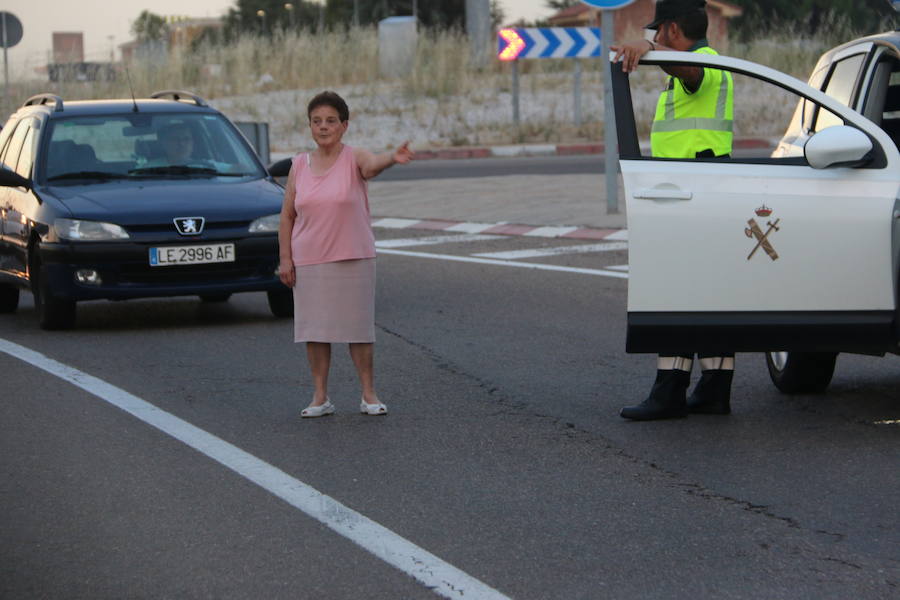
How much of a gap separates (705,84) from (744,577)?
298cm

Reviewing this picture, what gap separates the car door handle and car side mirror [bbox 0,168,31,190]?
5822 millimetres

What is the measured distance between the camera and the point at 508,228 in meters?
18.2

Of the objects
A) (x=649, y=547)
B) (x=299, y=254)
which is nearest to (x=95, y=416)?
(x=299, y=254)

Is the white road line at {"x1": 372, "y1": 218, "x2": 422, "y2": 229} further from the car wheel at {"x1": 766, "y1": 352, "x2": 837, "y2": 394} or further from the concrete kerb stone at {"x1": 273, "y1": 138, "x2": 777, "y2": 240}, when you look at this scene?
the car wheel at {"x1": 766, "y1": 352, "x2": 837, "y2": 394}

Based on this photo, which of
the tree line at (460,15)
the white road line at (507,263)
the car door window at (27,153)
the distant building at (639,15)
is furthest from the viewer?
the distant building at (639,15)

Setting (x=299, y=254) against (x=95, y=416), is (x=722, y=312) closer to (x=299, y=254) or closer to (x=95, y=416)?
(x=299, y=254)

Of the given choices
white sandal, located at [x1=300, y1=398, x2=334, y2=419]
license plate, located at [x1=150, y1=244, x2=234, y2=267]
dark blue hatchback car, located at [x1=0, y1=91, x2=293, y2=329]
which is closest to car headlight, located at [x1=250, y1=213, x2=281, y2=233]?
dark blue hatchback car, located at [x1=0, y1=91, x2=293, y2=329]

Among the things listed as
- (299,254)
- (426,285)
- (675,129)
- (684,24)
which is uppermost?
(684,24)

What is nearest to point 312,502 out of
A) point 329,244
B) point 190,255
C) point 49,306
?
point 329,244

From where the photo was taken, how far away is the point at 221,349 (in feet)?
32.7

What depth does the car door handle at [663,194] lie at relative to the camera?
683 centimetres

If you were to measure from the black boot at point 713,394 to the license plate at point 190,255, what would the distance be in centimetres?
408

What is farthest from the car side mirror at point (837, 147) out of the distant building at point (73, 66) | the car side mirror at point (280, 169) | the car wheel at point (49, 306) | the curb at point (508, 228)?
the distant building at point (73, 66)

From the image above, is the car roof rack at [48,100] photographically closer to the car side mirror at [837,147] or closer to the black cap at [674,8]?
the black cap at [674,8]
